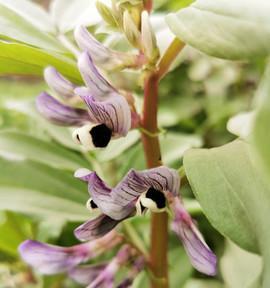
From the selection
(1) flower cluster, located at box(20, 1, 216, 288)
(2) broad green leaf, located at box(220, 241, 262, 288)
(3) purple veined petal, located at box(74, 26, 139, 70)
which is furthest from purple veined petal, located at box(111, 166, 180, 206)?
(2) broad green leaf, located at box(220, 241, 262, 288)

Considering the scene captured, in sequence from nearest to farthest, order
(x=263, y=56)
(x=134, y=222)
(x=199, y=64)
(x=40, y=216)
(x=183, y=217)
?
(x=263, y=56), (x=183, y=217), (x=40, y=216), (x=134, y=222), (x=199, y=64)

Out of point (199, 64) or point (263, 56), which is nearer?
point (263, 56)

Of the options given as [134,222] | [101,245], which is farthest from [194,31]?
[134,222]

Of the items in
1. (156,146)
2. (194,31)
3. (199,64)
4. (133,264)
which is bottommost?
(199,64)

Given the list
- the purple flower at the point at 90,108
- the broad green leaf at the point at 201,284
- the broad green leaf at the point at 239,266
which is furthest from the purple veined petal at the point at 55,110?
the broad green leaf at the point at 201,284

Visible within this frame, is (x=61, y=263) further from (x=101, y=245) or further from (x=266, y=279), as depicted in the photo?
(x=266, y=279)

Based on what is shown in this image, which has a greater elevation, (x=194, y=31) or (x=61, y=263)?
(x=194, y=31)

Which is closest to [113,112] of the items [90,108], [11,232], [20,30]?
[90,108]

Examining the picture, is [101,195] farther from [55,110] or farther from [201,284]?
[201,284]
